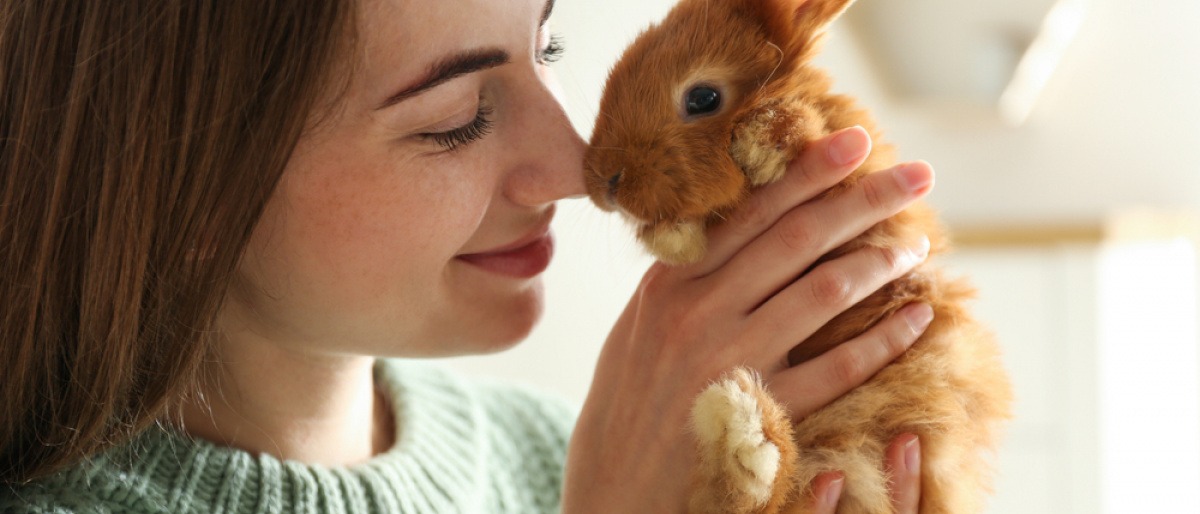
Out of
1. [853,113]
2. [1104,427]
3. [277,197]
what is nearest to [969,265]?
[1104,427]

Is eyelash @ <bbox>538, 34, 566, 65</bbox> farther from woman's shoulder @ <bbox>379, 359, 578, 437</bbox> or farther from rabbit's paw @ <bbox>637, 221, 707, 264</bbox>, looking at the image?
woman's shoulder @ <bbox>379, 359, 578, 437</bbox>

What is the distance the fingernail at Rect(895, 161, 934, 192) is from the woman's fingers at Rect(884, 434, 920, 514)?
0.24 metres

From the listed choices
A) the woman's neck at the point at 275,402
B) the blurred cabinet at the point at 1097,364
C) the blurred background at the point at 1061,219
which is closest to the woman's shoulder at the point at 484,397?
the woman's neck at the point at 275,402

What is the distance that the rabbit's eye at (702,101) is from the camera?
1.04 metres

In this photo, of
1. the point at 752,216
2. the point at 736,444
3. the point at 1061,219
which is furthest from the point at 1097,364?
the point at 736,444

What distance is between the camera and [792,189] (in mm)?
995

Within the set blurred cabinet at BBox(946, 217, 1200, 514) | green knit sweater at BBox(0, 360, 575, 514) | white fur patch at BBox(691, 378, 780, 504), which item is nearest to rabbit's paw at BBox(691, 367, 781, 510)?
white fur patch at BBox(691, 378, 780, 504)

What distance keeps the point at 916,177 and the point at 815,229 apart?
108 millimetres

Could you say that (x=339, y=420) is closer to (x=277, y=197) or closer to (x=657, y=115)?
(x=277, y=197)

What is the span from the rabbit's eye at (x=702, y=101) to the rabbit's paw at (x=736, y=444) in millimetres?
294

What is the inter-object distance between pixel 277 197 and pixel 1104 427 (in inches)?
79.9

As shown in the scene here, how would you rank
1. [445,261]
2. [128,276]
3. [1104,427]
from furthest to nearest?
[1104,427], [445,261], [128,276]

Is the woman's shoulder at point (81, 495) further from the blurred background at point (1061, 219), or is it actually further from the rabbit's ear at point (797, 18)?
the blurred background at point (1061, 219)

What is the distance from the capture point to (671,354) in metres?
1.08
